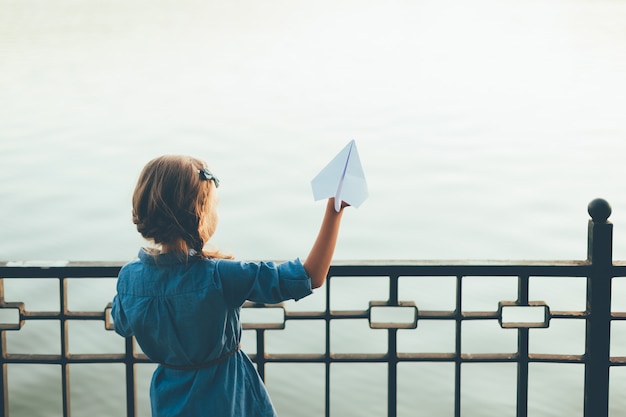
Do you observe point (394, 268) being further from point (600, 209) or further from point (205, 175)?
point (205, 175)

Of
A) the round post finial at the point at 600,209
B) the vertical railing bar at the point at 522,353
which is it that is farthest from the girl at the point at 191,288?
the round post finial at the point at 600,209

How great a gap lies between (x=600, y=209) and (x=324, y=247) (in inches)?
38.9

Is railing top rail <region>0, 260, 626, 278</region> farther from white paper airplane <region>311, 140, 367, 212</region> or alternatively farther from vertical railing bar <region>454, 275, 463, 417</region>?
white paper airplane <region>311, 140, 367, 212</region>

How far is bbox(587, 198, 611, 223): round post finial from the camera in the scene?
2425mm

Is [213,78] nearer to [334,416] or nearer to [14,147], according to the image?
[14,147]

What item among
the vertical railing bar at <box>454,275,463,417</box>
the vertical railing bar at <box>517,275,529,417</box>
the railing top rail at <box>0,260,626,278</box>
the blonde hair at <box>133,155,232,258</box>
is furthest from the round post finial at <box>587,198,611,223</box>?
the blonde hair at <box>133,155,232,258</box>

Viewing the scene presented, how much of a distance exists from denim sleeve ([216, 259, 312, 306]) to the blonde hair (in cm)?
8

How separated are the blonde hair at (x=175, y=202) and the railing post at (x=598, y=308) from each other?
1.13m

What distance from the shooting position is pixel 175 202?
179 cm

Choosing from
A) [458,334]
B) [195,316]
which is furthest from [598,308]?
[195,316]

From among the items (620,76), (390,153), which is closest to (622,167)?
(390,153)

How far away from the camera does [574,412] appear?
5.22 metres

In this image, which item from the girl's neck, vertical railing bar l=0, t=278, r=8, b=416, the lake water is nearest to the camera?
the girl's neck

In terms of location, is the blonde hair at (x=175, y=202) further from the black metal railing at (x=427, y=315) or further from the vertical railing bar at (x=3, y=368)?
the vertical railing bar at (x=3, y=368)
